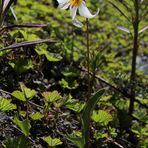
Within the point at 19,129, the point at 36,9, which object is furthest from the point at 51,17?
the point at 19,129

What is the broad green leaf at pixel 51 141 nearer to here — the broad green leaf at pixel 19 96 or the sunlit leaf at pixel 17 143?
the sunlit leaf at pixel 17 143

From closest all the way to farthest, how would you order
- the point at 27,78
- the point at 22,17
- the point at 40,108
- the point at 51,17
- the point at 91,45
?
the point at 40,108 → the point at 27,78 → the point at 22,17 → the point at 91,45 → the point at 51,17

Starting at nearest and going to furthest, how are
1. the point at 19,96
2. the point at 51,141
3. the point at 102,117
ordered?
the point at 51,141 < the point at 19,96 < the point at 102,117

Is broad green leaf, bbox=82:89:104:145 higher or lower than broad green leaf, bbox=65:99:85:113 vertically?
higher

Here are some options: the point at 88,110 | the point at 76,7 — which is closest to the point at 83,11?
the point at 76,7

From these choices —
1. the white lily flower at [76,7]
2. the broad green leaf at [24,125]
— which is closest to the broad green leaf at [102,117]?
the broad green leaf at [24,125]

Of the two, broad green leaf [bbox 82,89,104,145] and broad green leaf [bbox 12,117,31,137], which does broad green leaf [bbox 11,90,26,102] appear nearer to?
broad green leaf [bbox 12,117,31,137]

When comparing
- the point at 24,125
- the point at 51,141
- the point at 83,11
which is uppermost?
the point at 83,11

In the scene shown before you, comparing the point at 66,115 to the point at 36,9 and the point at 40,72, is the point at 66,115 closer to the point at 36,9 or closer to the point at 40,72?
the point at 40,72

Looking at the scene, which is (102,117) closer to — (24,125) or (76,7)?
(24,125)

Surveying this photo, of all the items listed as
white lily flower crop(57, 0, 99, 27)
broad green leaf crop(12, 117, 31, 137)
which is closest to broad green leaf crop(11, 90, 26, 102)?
broad green leaf crop(12, 117, 31, 137)

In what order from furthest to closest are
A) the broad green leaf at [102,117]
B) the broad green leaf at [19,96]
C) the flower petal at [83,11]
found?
the broad green leaf at [102,117]
the broad green leaf at [19,96]
the flower petal at [83,11]
